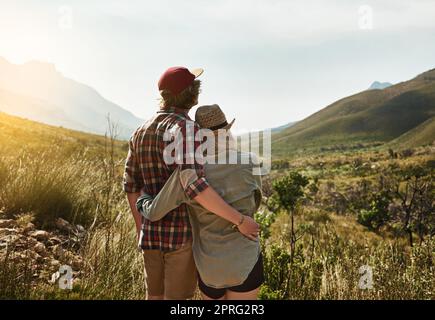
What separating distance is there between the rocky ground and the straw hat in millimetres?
1839

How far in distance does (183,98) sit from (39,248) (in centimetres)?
241

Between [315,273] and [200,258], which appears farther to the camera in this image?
[315,273]

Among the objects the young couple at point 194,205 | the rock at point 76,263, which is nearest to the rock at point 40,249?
the rock at point 76,263

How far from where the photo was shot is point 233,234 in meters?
2.08

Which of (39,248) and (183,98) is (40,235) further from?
(183,98)

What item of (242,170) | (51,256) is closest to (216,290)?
(242,170)

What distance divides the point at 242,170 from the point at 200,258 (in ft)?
1.69

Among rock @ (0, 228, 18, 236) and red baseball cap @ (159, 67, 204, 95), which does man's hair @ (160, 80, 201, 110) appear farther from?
rock @ (0, 228, 18, 236)

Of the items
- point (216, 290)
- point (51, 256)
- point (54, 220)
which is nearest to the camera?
point (216, 290)

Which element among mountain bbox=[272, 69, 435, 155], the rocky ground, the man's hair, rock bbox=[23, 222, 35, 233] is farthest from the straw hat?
mountain bbox=[272, 69, 435, 155]

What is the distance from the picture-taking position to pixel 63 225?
4.59 meters

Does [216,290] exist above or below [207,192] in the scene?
below

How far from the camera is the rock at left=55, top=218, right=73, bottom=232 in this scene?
454cm
